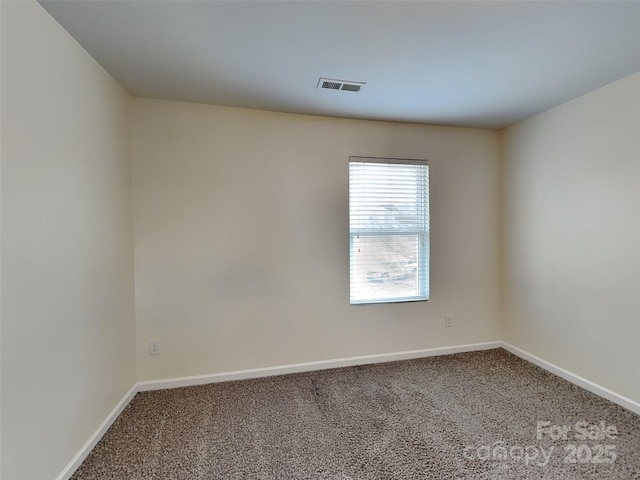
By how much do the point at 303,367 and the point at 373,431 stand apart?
99 centimetres

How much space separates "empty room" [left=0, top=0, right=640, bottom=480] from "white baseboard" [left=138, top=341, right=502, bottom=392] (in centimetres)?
2

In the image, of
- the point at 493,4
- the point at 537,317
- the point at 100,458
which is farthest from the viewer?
the point at 537,317

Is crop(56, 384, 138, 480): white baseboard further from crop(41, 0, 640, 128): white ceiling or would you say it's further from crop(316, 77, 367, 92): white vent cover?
crop(316, 77, 367, 92): white vent cover

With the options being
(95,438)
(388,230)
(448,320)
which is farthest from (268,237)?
(448,320)

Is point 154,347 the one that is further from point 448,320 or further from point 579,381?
point 579,381

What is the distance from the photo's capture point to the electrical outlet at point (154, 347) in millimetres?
2441

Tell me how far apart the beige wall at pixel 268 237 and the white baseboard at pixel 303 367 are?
5cm

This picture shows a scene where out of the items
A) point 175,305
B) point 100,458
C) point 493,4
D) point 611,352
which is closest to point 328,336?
point 175,305

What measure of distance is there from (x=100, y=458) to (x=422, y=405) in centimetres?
211

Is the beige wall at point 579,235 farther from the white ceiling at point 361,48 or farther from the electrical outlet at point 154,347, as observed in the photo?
the electrical outlet at point 154,347

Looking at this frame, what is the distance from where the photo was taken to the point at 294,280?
273 cm

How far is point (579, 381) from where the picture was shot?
8.02 feet

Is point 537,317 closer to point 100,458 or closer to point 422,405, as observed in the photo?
point 422,405

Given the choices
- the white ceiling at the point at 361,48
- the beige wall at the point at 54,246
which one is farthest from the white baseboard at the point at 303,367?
the white ceiling at the point at 361,48
